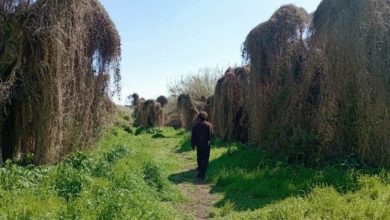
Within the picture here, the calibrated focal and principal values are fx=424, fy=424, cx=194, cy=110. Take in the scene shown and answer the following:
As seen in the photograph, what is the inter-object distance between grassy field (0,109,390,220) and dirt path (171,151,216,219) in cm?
19

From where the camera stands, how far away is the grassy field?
684cm

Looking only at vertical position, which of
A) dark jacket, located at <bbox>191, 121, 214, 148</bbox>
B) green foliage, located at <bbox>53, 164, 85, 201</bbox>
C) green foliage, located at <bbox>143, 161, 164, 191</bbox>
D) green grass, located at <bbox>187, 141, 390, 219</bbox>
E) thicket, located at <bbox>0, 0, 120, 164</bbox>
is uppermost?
thicket, located at <bbox>0, 0, 120, 164</bbox>

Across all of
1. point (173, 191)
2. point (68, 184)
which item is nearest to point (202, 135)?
point (173, 191)

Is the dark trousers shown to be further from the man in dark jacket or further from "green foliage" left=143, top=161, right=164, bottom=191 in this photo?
"green foliage" left=143, top=161, right=164, bottom=191

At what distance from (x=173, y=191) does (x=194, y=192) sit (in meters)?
0.98

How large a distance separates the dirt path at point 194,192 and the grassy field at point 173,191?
0.61 ft

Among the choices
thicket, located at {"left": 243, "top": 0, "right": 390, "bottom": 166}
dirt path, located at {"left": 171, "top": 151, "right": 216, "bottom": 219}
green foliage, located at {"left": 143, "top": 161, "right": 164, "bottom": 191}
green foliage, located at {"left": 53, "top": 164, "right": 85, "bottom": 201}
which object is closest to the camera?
green foliage, located at {"left": 53, "top": 164, "right": 85, "bottom": 201}

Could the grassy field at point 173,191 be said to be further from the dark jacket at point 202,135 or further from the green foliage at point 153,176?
the dark jacket at point 202,135

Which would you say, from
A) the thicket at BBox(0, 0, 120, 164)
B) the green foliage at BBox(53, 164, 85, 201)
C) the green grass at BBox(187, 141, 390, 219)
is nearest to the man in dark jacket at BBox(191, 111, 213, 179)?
the green grass at BBox(187, 141, 390, 219)

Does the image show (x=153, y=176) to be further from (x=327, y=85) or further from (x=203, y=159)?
(x=327, y=85)

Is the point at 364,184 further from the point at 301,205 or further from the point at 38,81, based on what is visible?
the point at 38,81

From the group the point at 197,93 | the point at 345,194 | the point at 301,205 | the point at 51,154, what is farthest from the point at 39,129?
the point at 197,93

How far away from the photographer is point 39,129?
11258 mm

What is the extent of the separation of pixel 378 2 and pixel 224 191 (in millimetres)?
6895
